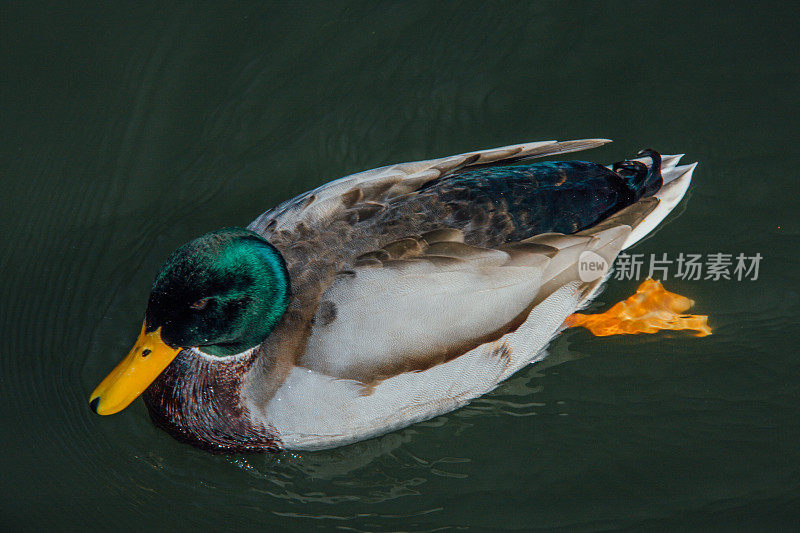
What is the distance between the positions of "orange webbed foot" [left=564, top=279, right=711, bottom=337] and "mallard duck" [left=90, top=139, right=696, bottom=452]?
22cm

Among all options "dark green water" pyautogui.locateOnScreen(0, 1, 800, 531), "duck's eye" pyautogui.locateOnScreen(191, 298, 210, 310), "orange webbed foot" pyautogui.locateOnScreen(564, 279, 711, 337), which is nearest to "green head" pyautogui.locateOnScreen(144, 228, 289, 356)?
"duck's eye" pyautogui.locateOnScreen(191, 298, 210, 310)

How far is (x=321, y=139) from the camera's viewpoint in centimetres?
494

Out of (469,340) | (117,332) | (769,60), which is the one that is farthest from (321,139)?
(769,60)

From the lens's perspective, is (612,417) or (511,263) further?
(612,417)

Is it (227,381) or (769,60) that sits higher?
(769,60)

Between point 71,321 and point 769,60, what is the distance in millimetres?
4186

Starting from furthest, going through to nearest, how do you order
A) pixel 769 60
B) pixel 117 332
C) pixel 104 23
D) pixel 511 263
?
pixel 104 23
pixel 769 60
pixel 117 332
pixel 511 263

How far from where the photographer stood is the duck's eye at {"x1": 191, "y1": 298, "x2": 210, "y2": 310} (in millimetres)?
3301

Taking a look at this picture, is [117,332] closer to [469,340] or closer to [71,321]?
[71,321]

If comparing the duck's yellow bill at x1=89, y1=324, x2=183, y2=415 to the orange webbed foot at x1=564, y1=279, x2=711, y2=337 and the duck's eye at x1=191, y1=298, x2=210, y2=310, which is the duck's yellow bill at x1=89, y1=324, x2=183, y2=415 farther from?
the orange webbed foot at x1=564, y1=279, x2=711, y2=337

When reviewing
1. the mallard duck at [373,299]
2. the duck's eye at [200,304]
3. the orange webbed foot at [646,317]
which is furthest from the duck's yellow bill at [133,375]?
the orange webbed foot at [646,317]

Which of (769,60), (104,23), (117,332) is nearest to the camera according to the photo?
(117,332)

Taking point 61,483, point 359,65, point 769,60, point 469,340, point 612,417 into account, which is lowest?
point 612,417

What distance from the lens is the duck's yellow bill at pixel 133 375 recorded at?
3.40 m
